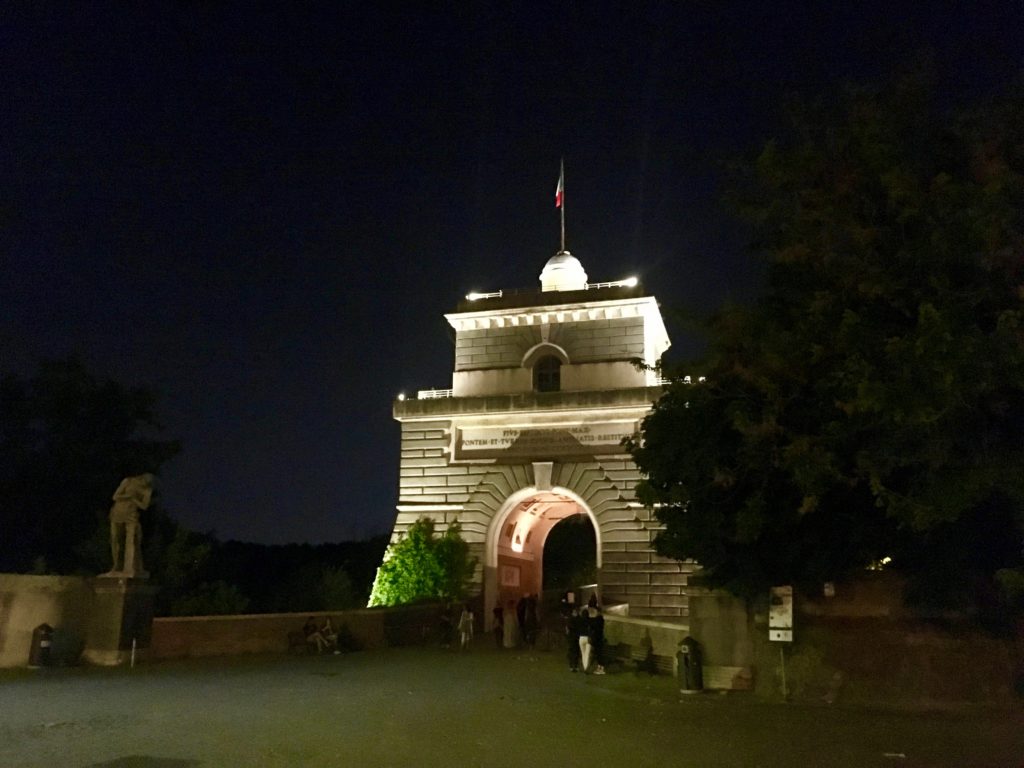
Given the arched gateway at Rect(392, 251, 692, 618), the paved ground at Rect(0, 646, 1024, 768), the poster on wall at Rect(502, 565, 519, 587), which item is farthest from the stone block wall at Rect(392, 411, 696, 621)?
the paved ground at Rect(0, 646, 1024, 768)

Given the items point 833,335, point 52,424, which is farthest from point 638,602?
point 52,424

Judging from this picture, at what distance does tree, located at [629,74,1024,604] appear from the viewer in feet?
34.3

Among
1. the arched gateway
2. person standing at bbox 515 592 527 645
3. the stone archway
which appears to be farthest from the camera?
the stone archway

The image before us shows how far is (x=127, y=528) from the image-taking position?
18688 mm

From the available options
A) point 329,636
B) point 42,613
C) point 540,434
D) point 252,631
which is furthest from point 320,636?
point 540,434

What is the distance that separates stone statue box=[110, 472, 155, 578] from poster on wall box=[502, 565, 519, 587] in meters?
14.4

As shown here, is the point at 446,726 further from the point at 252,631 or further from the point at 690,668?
the point at 252,631

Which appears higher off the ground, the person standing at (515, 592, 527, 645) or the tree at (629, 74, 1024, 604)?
the tree at (629, 74, 1024, 604)

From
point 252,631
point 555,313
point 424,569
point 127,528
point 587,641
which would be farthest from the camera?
point 555,313

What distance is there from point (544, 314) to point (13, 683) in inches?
815

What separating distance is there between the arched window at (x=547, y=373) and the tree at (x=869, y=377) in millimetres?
16370

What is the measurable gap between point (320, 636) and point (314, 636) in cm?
15

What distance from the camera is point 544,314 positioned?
3189cm

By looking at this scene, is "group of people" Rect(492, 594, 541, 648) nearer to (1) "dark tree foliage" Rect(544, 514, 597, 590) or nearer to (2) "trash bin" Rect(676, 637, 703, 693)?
(2) "trash bin" Rect(676, 637, 703, 693)
